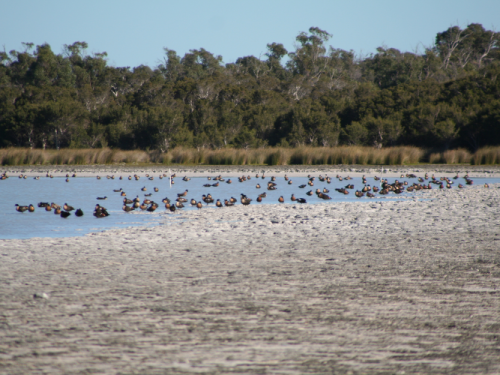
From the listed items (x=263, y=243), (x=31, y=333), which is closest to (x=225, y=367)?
(x=31, y=333)

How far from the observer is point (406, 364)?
393cm

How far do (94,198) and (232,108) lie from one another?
4491cm

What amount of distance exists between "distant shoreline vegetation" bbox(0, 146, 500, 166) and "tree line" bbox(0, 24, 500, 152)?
26.0 ft

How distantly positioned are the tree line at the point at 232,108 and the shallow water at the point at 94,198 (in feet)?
79.9

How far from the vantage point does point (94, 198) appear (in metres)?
20.0

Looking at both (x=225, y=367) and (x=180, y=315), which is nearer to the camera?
(x=225, y=367)

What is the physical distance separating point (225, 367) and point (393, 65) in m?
84.7

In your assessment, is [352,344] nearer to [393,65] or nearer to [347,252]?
[347,252]

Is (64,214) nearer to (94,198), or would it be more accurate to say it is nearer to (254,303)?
(94,198)

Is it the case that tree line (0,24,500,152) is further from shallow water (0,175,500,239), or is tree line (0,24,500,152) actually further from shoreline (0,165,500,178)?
shallow water (0,175,500,239)

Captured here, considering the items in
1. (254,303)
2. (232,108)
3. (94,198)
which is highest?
(232,108)

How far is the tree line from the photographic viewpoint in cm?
5338

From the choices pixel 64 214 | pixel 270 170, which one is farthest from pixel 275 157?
pixel 64 214

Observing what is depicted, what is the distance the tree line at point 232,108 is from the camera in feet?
175
